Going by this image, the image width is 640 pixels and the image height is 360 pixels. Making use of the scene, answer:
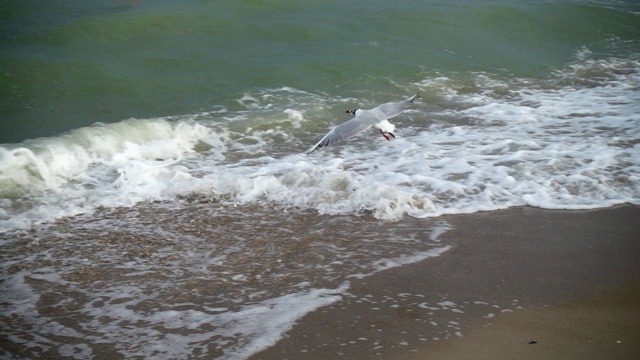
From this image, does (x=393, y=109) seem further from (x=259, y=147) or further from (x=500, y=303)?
(x=500, y=303)

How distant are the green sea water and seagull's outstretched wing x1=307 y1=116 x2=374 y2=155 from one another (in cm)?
256

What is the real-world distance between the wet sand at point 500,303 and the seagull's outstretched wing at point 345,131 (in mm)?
1387

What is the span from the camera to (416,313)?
3928mm

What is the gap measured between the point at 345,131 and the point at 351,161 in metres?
0.57

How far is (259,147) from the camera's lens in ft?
23.7

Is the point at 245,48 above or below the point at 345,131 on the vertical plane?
above

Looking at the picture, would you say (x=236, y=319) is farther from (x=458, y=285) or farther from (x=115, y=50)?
(x=115, y=50)

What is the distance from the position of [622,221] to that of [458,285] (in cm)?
165

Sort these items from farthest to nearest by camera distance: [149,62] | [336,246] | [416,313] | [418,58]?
[418,58], [149,62], [336,246], [416,313]

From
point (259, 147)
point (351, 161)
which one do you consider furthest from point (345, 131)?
point (259, 147)

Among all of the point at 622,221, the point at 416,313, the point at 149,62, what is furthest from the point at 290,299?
the point at 149,62

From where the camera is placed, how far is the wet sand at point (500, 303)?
11.7 ft

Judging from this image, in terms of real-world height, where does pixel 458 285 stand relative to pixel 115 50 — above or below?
below

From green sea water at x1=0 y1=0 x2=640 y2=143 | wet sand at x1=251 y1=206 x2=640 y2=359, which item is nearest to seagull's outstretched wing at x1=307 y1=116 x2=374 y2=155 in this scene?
wet sand at x1=251 y1=206 x2=640 y2=359
